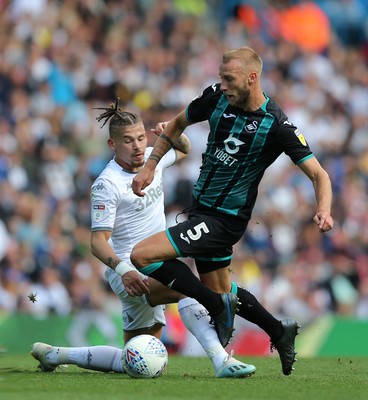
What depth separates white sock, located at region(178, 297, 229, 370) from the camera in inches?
324

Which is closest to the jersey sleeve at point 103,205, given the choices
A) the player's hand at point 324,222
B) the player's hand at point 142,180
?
the player's hand at point 142,180

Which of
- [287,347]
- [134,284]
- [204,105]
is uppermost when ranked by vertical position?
[204,105]

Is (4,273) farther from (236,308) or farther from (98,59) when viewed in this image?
(236,308)

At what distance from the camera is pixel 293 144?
26.7ft

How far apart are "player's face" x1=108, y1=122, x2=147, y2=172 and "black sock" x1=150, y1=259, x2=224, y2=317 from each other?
117 centimetres

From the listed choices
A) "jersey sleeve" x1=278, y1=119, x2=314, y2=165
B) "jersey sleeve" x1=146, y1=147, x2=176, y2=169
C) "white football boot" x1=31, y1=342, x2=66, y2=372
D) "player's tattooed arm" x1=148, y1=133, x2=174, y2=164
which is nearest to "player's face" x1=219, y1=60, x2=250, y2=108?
"jersey sleeve" x1=278, y1=119, x2=314, y2=165

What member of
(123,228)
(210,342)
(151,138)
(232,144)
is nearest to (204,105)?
(232,144)

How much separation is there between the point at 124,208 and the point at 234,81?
5.16 ft

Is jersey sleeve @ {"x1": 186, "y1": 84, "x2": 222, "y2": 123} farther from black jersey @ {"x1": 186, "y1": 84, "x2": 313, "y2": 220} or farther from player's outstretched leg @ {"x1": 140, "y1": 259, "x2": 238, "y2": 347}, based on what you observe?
player's outstretched leg @ {"x1": 140, "y1": 259, "x2": 238, "y2": 347}

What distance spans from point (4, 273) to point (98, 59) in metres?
4.86

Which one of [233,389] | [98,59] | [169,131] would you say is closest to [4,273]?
[98,59]

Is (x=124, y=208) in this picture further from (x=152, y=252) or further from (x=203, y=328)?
(x=203, y=328)

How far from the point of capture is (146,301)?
8.90 m

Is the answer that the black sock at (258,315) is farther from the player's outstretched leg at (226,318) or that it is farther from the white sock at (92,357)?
the white sock at (92,357)
